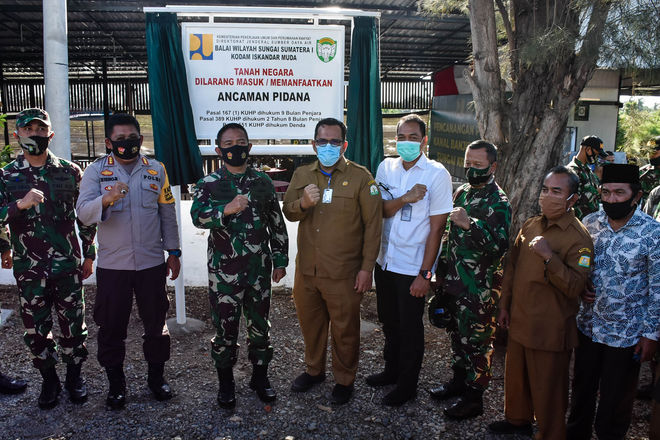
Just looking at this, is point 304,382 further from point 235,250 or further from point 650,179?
point 650,179

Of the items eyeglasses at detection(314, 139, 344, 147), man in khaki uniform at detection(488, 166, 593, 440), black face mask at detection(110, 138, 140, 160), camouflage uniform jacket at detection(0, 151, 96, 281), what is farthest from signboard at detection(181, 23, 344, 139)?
man in khaki uniform at detection(488, 166, 593, 440)

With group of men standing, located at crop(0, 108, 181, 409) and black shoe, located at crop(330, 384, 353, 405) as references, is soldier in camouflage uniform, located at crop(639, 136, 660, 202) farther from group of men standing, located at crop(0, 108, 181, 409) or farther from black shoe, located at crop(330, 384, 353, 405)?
group of men standing, located at crop(0, 108, 181, 409)

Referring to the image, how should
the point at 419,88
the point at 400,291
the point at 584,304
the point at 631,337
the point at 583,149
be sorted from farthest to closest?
the point at 419,88, the point at 583,149, the point at 400,291, the point at 584,304, the point at 631,337

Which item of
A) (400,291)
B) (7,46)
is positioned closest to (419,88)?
(7,46)

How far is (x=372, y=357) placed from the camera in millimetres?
4320

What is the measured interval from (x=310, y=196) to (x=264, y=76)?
5.83 ft

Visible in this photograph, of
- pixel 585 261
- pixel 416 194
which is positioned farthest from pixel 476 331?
pixel 416 194

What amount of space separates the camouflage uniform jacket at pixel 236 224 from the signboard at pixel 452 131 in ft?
24.7

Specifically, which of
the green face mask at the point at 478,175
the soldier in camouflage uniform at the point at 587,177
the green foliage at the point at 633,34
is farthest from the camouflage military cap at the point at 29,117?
the soldier in camouflage uniform at the point at 587,177

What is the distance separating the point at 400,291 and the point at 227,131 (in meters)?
1.58

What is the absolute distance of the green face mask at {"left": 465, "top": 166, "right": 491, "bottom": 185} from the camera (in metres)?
3.29

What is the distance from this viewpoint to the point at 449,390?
3604mm

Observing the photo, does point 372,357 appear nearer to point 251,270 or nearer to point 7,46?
point 251,270

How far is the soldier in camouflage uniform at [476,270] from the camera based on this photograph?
3.25 metres
